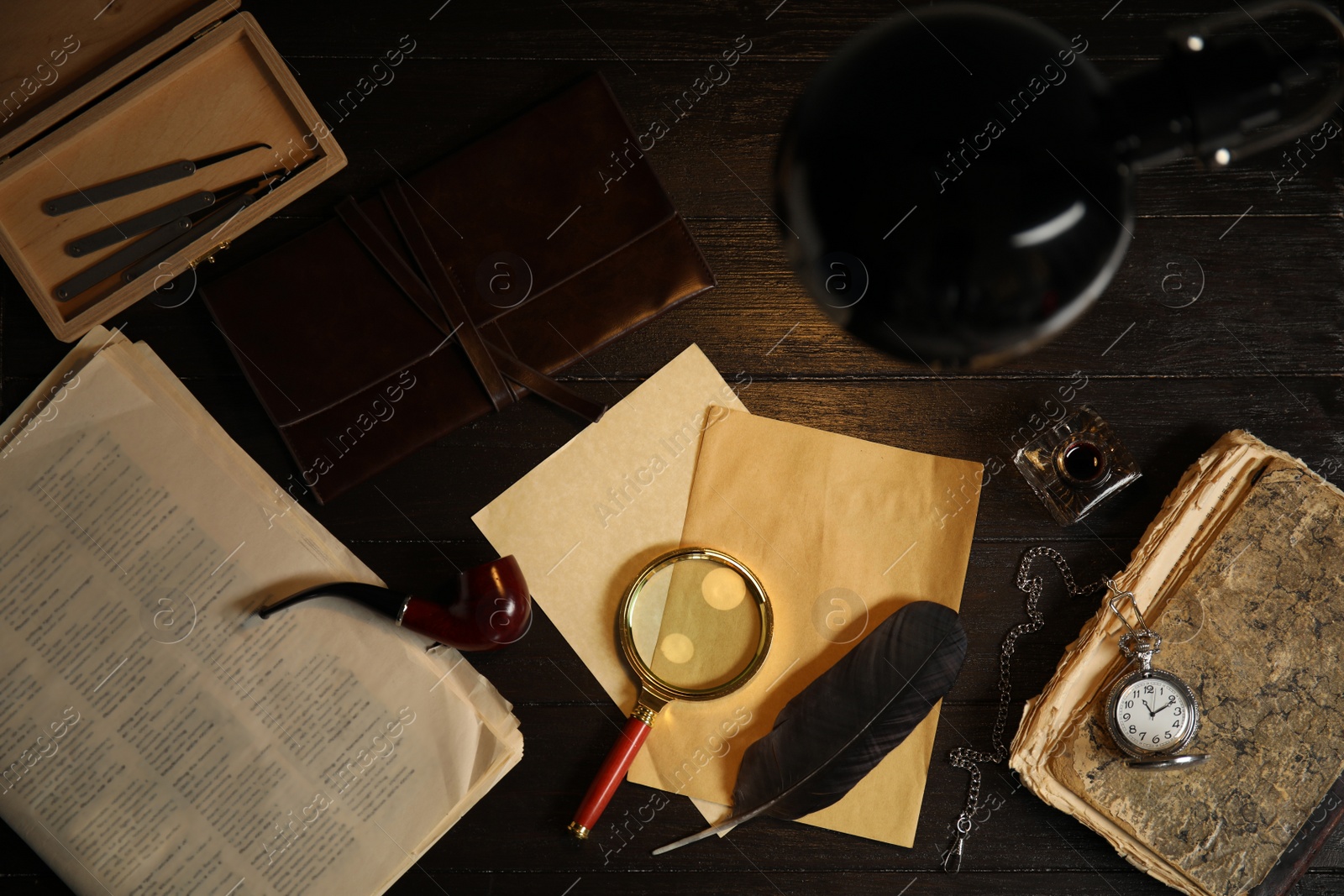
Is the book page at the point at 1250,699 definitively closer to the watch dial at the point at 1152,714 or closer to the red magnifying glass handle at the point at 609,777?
the watch dial at the point at 1152,714

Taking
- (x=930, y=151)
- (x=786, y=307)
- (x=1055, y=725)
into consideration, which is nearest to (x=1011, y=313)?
(x=930, y=151)

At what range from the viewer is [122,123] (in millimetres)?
1280

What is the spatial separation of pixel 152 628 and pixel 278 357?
44 centimetres

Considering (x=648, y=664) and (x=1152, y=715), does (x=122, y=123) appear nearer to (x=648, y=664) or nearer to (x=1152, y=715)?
(x=648, y=664)

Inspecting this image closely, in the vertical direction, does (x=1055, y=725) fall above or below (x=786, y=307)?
below

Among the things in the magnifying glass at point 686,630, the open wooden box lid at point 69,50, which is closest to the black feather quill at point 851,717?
the magnifying glass at point 686,630

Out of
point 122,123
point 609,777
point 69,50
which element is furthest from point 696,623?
point 69,50

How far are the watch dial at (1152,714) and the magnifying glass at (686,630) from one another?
0.52 m

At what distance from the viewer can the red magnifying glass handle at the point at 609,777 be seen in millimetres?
1232

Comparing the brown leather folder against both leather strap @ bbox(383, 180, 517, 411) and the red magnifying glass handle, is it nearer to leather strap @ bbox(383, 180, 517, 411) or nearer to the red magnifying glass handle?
leather strap @ bbox(383, 180, 517, 411)

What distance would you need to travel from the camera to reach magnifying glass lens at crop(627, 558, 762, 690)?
1.28m

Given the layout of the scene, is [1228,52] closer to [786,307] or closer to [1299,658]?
[786,307]

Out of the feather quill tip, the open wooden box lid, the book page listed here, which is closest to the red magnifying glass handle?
the feather quill tip

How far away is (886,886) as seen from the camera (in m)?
1.30
